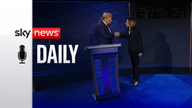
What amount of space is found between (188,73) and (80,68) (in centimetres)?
315

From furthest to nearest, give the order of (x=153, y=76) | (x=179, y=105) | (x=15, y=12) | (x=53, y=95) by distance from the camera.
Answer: (x=153, y=76) < (x=53, y=95) < (x=179, y=105) < (x=15, y=12)

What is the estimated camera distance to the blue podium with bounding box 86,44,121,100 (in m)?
3.44

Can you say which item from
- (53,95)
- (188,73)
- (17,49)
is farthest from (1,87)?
(188,73)

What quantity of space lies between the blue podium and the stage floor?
Result: 6.2 inches

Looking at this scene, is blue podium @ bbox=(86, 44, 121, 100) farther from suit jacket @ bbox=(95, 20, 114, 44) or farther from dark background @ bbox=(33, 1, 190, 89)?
dark background @ bbox=(33, 1, 190, 89)

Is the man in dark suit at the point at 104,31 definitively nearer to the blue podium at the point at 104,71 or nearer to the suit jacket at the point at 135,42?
the blue podium at the point at 104,71

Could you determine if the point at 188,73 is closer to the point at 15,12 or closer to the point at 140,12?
the point at 140,12

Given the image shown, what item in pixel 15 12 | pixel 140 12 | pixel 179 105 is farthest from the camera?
pixel 140 12

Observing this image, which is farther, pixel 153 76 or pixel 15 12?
pixel 153 76

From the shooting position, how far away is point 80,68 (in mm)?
5840

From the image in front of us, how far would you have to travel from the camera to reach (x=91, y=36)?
573 centimetres

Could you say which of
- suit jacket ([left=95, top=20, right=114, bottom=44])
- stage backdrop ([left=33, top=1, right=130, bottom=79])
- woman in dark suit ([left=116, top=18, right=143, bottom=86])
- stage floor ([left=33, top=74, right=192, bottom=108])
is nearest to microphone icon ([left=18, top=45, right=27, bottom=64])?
stage floor ([left=33, top=74, right=192, bottom=108])

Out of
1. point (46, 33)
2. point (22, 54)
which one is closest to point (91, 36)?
point (46, 33)

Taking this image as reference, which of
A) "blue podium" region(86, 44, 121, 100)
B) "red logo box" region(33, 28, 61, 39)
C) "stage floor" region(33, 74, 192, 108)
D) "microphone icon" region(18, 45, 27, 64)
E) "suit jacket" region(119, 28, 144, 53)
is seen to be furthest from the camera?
"red logo box" region(33, 28, 61, 39)
